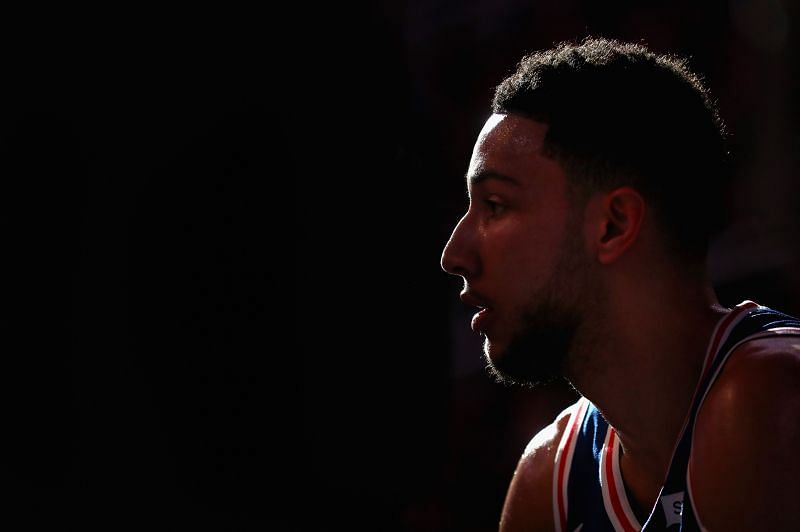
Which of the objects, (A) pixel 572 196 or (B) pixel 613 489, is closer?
(A) pixel 572 196

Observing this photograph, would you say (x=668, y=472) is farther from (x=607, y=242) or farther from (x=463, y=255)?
(x=463, y=255)

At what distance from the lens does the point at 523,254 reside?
1942 millimetres

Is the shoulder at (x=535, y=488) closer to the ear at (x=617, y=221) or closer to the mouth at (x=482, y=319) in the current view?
the mouth at (x=482, y=319)

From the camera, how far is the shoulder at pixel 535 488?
225cm

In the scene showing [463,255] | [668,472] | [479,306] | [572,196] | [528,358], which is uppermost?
[572,196]

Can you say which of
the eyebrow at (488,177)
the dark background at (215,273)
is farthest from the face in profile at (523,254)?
the dark background at (215,273)

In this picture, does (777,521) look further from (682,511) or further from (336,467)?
(336,467)

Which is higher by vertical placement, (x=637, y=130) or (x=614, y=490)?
(x=637, y=130)

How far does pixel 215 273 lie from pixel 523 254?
2.54 ft

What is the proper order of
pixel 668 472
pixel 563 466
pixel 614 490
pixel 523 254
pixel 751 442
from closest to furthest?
pixel 751 442 → pixel 668 472 → pixel 523 254 → pixel 614 490 → pixel 563 466

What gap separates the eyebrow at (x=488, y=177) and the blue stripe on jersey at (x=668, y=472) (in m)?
0.54

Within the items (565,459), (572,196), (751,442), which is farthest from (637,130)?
(565,459)

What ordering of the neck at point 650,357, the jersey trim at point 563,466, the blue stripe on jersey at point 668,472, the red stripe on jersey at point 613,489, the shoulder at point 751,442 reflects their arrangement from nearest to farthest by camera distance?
1. the shoulder at point 751,442
2. the blue stripe on jersey at point 668,472
3. the neck at point 650,357
4. the red stripe on jersey at point 613,489
5. the jersey trim at point 563,466

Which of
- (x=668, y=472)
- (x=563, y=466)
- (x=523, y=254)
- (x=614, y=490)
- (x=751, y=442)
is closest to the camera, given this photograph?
(x=751, y=442)
